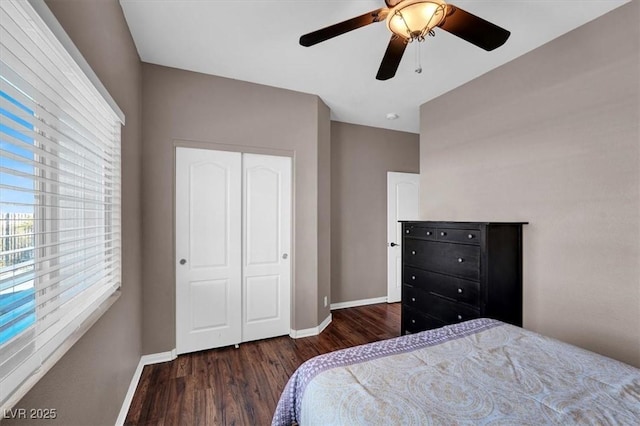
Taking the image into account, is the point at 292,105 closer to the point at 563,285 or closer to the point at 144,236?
the point at 144,236

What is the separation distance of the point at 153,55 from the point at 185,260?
188 centimetres

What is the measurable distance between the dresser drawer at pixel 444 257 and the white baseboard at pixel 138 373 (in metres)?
2.52

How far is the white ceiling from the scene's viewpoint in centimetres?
189

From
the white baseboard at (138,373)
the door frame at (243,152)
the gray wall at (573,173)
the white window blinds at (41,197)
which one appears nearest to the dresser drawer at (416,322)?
the gray wall at (573,173)

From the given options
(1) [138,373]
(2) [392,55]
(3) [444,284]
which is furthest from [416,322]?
(1) [138,373]

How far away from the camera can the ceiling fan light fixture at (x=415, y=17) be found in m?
1.37

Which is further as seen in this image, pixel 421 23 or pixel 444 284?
pixel 444 284

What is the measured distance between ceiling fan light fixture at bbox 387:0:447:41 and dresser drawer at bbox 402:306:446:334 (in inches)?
93.0

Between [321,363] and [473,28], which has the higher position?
[473,28]

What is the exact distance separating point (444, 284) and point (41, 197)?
277 centimetres

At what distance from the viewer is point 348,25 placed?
150cm

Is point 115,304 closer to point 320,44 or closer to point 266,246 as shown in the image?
point 266,246

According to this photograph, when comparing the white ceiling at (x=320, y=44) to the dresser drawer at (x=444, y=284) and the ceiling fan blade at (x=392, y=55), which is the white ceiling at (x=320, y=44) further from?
the dresser drawer at (x=444, y=284)

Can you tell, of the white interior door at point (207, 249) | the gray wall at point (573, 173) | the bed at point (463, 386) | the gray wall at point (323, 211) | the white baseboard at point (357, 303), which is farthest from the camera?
the white baseboard at point (357, 303)
